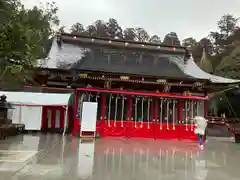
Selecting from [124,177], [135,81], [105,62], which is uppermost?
[105,62]

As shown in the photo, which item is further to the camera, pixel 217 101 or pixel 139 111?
pixel 217 101

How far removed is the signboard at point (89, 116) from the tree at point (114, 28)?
42.2 metres

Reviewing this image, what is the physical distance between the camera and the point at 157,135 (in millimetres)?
13875

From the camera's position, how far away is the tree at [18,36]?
12.4ft

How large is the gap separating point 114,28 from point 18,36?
55.1m

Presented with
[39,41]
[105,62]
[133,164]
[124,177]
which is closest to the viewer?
[39,41]

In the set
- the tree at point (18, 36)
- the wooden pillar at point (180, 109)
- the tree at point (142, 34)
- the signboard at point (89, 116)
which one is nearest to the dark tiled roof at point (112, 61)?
the wooden pillar at point (180, 109)

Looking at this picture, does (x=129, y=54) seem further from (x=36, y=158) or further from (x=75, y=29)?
(x=75, y=29)

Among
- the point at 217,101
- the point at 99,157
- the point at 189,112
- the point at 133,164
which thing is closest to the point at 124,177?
the point at 133,164

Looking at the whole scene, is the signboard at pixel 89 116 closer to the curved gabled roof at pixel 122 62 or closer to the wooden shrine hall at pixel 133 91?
the wooden shrine hall at pixel 133 91

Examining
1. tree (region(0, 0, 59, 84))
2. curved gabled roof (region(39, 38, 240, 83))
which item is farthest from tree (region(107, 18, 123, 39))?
tree (region(0, 0, 59, 84))

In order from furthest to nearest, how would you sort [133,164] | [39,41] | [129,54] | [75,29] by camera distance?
[75,29], [129,54], [133,164], [39,41]

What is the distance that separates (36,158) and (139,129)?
7206mm

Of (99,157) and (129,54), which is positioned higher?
(129,54)
